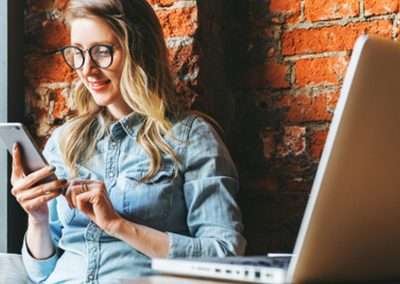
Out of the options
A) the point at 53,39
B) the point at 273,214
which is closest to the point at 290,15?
the point at 273,214

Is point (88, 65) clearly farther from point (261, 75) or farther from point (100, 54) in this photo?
point (261, 75)

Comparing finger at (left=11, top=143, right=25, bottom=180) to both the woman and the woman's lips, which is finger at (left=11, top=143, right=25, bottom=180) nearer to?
the woman

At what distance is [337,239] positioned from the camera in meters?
0.75

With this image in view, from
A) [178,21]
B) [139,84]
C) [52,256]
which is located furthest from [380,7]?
[52,256]

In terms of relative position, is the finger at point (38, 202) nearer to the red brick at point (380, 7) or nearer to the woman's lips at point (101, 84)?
the woman's lips at point (101, 84)

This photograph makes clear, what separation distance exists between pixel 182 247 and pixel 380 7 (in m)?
0.81

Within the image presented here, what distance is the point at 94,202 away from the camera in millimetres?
1426

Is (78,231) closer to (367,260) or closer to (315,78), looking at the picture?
(315,78)

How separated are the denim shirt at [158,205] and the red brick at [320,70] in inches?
14.6

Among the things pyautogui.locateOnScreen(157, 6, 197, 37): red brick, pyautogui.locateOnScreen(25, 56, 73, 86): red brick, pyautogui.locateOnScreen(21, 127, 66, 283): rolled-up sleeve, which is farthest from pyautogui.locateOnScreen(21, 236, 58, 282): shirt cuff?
pyautogui.locateOnScreen(157, 6, 197, 37): red brick

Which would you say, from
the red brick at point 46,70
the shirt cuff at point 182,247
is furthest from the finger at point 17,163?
the red brick at point 46,70

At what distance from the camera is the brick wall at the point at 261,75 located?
1.79 meters

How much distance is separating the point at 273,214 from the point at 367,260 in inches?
42.8

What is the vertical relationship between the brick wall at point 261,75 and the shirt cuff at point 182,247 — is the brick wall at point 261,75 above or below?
above
